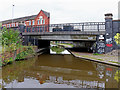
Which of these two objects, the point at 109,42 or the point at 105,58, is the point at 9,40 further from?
the point at 109,42

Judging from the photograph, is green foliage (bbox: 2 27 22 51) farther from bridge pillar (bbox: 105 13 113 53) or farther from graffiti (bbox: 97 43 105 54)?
bridge pillar (bbox: 105 13 113 53)

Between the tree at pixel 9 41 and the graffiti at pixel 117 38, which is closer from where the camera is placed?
the tree at pixel 9 41

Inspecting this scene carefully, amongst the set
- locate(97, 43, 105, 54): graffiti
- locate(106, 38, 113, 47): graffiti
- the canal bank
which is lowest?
the canal bank

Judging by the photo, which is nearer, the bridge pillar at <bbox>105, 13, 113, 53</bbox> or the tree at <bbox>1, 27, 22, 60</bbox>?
the tree at <bbox>1, 27, 22, 60</bbox>

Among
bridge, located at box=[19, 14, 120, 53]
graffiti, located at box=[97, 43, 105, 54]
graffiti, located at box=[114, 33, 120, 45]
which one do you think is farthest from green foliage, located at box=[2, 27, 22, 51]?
graffiti, located at box=[114, 33, 120, 45]

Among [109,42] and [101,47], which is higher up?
[109,42]

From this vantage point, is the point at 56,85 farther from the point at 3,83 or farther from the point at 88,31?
the point at 88,31

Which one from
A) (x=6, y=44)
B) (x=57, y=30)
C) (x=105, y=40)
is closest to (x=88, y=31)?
(x=105, y=40)

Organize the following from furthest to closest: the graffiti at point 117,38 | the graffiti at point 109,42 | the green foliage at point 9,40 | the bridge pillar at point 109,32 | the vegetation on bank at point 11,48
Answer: the graffiti at point 109,42, the bridge pillar at point 109,32, the graffiti at point 117,38, the green foliage at point 9,40, the vegetation on bank at point 11,48

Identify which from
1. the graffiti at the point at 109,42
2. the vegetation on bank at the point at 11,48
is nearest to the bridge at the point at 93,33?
the graffiti at the point at 109,42

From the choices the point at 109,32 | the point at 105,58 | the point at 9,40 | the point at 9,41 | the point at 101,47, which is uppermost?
the point at 109,32

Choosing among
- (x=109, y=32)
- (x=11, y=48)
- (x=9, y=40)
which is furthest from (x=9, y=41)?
(x=109, y=32)

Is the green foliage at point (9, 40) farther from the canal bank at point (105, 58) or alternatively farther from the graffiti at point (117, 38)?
the graffiti at point (117, 38)

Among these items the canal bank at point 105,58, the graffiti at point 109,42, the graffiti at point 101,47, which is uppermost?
the graffiti at point 109,42
